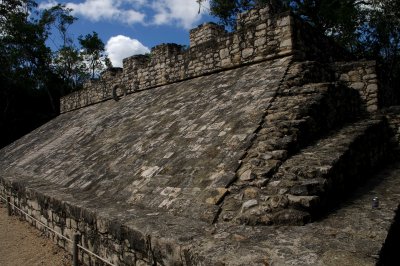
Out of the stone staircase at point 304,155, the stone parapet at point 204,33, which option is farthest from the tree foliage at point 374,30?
the stone staircase at point 304,155

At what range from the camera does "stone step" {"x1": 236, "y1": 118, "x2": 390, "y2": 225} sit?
290 cm

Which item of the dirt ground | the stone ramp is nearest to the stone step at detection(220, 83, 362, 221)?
the stone ramp

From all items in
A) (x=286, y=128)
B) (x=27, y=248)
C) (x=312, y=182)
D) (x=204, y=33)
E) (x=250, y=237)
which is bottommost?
(x=27, y=248)

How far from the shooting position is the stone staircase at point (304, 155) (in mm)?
2977

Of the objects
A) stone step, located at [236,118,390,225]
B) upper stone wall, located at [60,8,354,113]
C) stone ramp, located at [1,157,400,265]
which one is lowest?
stone ramp, located at [1,157,400,265]

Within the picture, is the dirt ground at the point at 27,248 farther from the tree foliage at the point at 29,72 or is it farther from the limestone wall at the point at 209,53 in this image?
the tree foliage at the point at 29,72

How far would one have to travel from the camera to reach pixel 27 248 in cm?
602

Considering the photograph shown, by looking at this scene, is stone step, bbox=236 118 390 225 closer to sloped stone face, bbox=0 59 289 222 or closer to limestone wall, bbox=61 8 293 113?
sloped stone face, bbox=0 59 289 222

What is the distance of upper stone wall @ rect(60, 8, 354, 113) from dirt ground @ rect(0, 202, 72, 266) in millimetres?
5029

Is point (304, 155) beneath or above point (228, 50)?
beneath

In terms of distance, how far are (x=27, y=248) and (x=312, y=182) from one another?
5.49 m

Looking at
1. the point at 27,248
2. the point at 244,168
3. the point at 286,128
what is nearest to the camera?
the point at 244,168

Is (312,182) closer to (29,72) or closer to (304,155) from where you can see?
(304,155)

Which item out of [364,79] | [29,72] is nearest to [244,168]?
[364,79]
